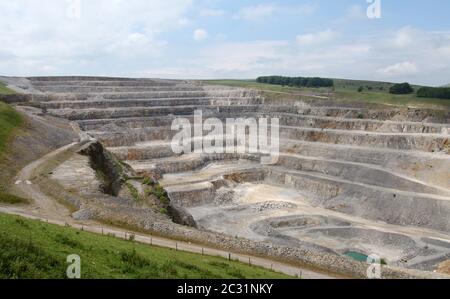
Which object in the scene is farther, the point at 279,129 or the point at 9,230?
the point at 279,129

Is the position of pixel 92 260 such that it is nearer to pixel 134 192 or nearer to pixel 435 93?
pixel 134 192

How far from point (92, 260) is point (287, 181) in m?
53.9

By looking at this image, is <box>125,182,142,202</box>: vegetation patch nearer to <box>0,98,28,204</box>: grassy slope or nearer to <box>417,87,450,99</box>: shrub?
<box>0,98,28,204</box>: grassy slope

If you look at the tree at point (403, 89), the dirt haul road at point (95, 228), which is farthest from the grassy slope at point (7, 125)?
the tree at point (403, 89)

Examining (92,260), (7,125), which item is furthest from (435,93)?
(92,260)

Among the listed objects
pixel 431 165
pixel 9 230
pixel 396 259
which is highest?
pixel 9 230

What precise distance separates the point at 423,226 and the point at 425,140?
→ 81.2 feet

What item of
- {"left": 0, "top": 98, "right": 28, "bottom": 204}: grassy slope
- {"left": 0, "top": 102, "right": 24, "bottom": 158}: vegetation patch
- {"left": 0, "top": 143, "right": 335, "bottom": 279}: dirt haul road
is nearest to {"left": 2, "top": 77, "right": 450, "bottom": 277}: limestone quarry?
{"left": 0, "top": 143, "right": 335, "bottom": 279}: dirt haul road

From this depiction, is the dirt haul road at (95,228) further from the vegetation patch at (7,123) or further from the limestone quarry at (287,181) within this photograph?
the vegetation patch at (7,123)

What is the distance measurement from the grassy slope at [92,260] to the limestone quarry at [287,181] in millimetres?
6030

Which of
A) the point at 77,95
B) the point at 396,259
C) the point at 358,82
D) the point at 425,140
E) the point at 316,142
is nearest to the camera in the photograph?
the point at 396,259

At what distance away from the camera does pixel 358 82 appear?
197000mm
